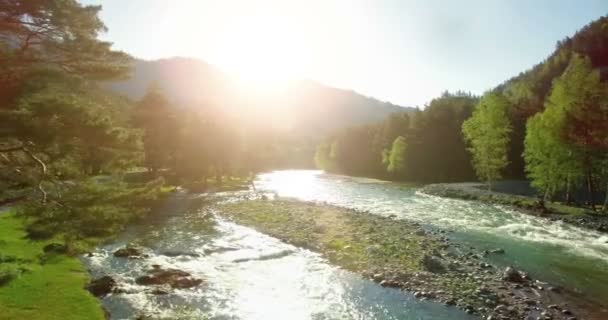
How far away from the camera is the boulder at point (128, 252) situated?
1065 inches

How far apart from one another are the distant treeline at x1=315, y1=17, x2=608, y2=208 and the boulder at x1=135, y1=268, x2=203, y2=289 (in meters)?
43.3

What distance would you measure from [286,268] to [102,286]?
10494mm

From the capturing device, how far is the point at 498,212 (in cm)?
4653

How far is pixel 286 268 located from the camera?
83.4 feet

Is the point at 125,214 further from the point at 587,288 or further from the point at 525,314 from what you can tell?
the point at 587,288

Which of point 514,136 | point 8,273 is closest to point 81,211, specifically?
point 8,273

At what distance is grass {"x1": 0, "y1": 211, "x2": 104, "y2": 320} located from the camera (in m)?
16.2

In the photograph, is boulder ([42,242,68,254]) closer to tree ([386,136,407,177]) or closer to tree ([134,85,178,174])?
tree ([134,85,178,174])

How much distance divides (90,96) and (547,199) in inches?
2328

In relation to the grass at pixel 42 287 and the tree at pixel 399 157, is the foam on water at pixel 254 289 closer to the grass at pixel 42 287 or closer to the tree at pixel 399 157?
the grass at pixel 42 287

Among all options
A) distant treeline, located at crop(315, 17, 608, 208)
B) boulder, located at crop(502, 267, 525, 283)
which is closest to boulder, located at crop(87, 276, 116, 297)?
boulder, located at crop(502, 267, 525, 283)

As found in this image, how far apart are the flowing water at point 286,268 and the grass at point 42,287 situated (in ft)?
4.32

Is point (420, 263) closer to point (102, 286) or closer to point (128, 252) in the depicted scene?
point (102, 286)

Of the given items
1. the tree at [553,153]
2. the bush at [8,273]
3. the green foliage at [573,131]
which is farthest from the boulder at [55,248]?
the tree at [553,153]
